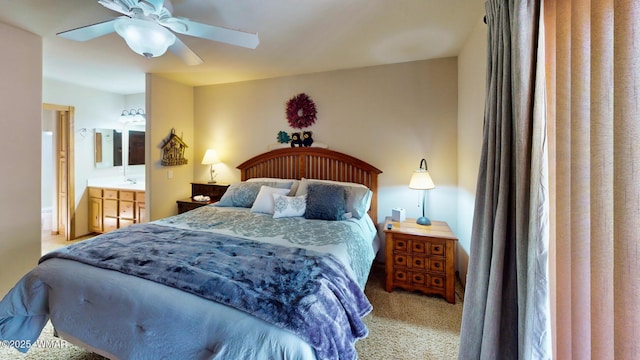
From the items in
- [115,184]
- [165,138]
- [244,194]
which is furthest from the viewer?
[115,184]

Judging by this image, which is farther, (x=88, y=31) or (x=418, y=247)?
(x=418, y=247)

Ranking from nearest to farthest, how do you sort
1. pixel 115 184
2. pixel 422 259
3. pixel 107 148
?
pixel 422 259 < pixel 115 184 < pixel 107 148

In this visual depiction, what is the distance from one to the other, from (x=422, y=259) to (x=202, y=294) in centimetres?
205

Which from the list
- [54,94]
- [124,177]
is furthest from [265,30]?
[124,177]

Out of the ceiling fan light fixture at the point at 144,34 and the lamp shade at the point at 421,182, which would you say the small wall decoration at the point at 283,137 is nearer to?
the lamp shade at the point at 421,182

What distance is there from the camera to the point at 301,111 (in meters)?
3.59

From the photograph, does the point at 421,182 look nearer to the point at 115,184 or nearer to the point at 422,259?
the point at 422,259

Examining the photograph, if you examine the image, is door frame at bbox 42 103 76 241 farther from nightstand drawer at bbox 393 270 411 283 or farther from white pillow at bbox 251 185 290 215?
nightstand drawer at bbox 393 270 411 283

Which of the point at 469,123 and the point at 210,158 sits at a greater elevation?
the point at 469,123

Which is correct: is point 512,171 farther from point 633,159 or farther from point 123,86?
point 123,86

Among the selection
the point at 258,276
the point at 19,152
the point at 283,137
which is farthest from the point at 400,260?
the point at 19,152

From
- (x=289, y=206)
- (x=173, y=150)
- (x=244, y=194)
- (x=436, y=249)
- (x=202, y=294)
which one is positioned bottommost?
(x=436, y=249)

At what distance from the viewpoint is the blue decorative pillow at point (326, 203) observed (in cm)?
267

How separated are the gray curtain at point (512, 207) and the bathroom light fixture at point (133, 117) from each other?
17.6 feet
